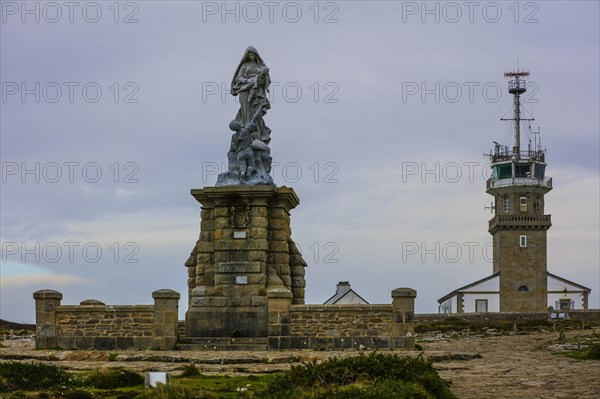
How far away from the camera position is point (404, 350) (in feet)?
77.9

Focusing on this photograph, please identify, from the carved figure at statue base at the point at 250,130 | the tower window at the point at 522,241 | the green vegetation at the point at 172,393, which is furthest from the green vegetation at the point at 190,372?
the tower window at the point at 522,241

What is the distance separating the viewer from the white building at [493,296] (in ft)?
289

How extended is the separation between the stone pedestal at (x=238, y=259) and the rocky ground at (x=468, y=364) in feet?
6.52

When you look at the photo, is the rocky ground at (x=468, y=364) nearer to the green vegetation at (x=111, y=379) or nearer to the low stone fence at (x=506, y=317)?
the green vegetation at (x=111, y=379)

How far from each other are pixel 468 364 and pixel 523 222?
6919cm

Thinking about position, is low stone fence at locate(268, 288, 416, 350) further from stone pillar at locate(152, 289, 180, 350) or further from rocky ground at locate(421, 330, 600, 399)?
stone pillar at locate(152, 289, 180, 350)

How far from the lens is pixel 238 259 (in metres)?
26.2

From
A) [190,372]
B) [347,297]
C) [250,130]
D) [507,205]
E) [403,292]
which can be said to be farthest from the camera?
[507,205]

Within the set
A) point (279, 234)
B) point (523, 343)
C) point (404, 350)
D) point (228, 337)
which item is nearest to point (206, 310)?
point (228, 337)

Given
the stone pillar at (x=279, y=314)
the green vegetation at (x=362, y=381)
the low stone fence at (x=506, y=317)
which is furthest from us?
the low stone fence at (x=506, y=317)

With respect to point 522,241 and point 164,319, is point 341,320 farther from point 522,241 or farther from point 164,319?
point 522,241

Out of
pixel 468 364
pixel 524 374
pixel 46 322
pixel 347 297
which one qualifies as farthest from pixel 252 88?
pixel 347 297

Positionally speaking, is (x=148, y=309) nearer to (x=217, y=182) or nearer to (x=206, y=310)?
(x=206, y=310)

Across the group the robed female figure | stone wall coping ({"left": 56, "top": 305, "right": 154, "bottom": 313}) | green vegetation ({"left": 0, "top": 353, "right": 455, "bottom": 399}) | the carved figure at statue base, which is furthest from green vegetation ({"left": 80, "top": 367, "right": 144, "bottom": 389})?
the robed female figure
